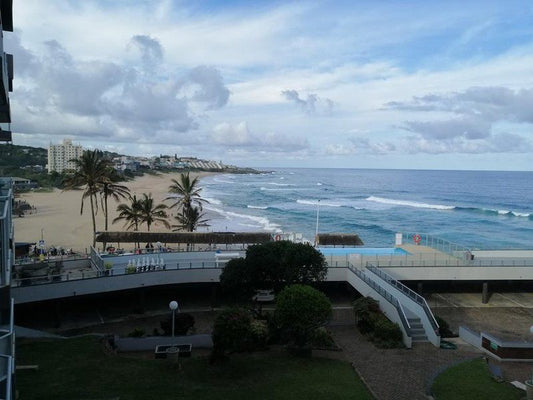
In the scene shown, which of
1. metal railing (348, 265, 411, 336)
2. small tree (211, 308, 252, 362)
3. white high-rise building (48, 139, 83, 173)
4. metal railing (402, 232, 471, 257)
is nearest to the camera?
small tree (211, 308, 252, 362)

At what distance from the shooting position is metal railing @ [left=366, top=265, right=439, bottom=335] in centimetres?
2153

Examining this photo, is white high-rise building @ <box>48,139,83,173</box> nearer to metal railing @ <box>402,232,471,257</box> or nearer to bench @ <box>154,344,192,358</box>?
metal railing @ <box>402,232,471,257</box>

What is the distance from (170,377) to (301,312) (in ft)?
17.8

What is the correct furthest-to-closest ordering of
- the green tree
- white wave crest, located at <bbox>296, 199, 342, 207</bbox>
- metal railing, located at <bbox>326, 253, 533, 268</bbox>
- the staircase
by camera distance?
white wave crest, located at <bbox>296, 199, 342, 207</bbox>
metal railing, located at <bbox>326, 253, 533, 268</bbox>
the green tree
the staircase

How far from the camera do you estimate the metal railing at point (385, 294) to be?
70.0ft

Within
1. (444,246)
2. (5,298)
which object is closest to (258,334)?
(5,298)

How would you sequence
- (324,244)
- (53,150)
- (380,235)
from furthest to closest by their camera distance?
(53,150)
(380,235)
(324,244)

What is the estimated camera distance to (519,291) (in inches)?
1211

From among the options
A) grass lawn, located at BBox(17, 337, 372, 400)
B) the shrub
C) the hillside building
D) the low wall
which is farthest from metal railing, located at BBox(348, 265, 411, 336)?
the hillside building

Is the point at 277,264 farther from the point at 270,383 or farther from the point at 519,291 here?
the point at 519,291

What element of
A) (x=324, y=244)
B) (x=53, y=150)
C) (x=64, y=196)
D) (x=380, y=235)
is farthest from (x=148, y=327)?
(x=53, y=150)

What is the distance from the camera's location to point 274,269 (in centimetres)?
2258

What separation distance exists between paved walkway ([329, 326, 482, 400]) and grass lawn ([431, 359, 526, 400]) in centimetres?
44

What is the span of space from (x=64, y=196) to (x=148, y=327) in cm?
8023
